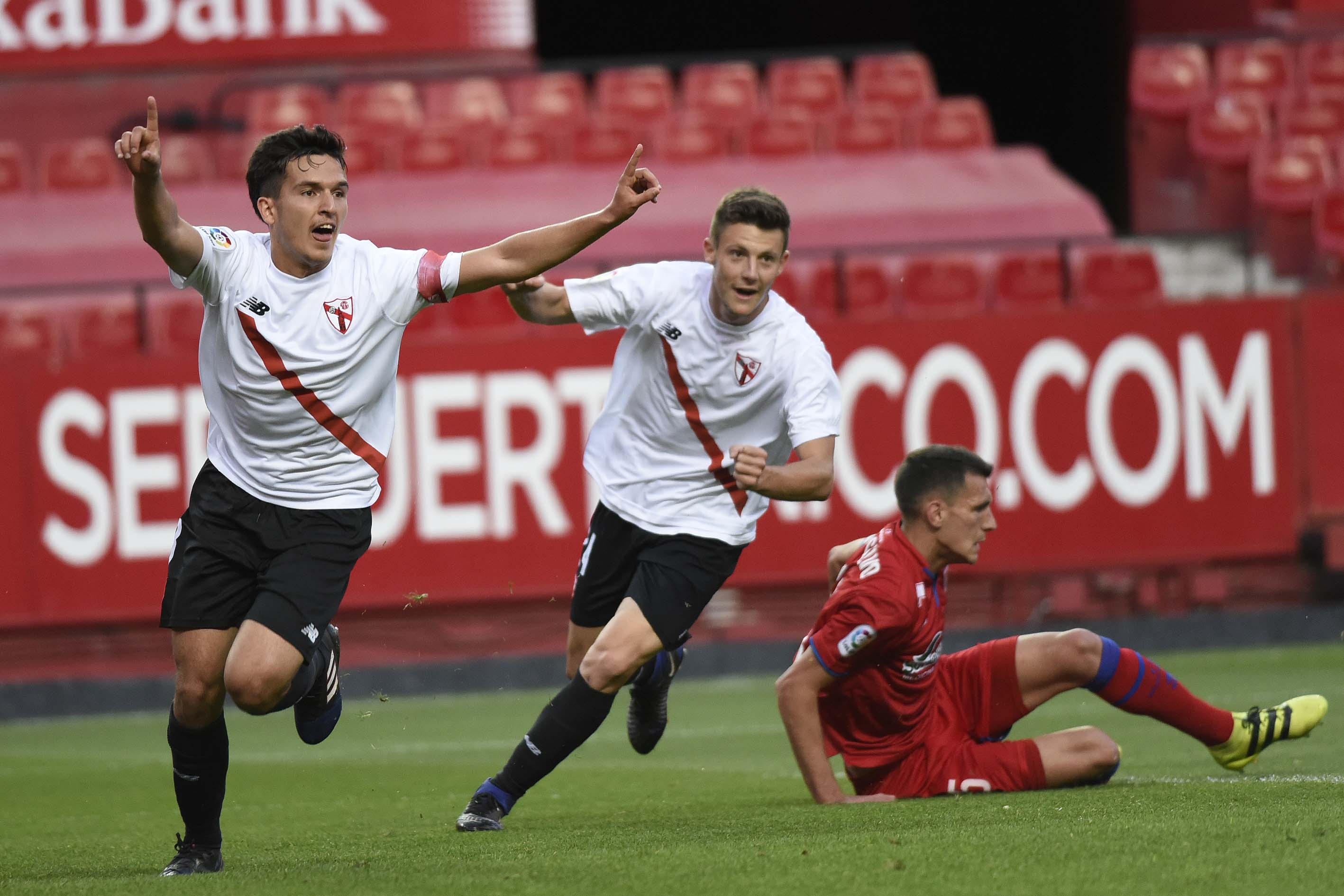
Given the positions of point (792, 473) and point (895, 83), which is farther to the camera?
point (895, 83)

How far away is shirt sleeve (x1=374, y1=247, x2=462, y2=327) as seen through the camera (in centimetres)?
498

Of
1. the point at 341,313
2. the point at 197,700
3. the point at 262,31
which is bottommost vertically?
the point at 197,700

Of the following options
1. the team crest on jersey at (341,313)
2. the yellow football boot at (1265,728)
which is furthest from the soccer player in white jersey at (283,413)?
the yellow football boot at (1265,728)

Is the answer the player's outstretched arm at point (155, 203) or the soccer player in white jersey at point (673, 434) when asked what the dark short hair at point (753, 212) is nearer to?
the soccer player in white jersey at point (673, 434)

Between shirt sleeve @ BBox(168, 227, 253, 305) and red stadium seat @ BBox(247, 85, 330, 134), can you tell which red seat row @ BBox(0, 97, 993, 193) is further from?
shirt sleeve @ BBox(168, 227, 253, 305)

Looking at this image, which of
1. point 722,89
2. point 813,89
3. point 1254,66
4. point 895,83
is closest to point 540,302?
point 722,89

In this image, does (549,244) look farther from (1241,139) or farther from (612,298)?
(1241,139)

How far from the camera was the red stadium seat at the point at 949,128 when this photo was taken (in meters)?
14.9

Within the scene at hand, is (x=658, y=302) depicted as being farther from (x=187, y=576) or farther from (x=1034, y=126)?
(x=1034, y=126)

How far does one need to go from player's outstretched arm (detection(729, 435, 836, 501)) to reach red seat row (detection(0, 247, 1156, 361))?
5.93m

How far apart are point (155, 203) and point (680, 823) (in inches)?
90.5

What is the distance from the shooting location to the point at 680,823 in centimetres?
535

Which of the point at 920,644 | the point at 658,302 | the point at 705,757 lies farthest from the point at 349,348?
the point at 705,757

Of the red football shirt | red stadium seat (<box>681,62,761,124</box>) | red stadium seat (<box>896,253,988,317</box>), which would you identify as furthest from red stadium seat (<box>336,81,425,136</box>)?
the red football shirt
